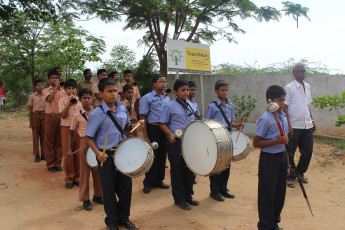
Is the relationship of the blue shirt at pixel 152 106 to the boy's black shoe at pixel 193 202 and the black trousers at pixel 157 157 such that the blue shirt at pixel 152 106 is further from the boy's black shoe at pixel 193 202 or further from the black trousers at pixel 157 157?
the boy's black shoe at pixel 193 202

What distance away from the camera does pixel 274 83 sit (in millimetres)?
11359

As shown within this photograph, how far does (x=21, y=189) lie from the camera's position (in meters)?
5.66

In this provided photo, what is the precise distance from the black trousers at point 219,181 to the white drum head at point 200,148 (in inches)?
38.2

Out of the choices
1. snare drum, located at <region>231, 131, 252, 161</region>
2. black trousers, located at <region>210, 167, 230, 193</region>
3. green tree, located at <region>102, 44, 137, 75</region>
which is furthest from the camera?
green tree, located at <region>102, 44, 137, 75</region>

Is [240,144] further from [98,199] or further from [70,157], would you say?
[70,157]

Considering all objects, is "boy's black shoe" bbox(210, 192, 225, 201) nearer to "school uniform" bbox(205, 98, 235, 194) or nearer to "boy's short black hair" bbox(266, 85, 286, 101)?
"school uniform" bbox(205, 98, 235, 194)

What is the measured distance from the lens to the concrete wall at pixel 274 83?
10.2 meters

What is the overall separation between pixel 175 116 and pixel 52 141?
3.28m

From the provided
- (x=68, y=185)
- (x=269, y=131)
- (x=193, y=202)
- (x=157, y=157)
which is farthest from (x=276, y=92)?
(x=68, y=185)

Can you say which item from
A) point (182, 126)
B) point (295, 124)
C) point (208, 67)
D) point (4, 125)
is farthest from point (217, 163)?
point (4, 125)

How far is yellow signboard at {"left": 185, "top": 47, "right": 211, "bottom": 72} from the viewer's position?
10727 mm

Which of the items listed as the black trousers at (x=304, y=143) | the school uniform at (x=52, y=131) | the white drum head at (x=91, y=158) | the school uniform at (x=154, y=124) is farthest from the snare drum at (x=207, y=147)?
the school uniform at (x=52, y=131)

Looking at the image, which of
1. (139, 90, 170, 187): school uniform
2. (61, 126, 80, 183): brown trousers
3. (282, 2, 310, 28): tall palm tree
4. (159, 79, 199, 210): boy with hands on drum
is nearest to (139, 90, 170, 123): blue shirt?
(139, 90, 170, 187): school uniform

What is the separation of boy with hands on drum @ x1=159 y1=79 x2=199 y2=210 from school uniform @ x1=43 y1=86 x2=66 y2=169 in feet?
9.41
